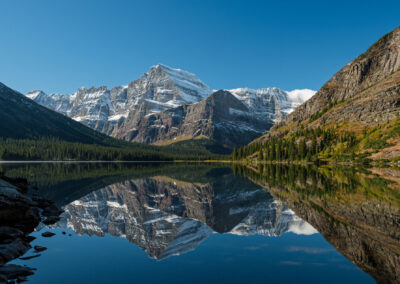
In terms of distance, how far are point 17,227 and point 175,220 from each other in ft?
50.0

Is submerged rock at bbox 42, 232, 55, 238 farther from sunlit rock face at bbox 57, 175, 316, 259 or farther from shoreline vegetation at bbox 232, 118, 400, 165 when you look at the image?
shoreline vegetation at bbox 232, 118, 400, 165

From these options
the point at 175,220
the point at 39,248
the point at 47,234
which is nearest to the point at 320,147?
the point at 175,220

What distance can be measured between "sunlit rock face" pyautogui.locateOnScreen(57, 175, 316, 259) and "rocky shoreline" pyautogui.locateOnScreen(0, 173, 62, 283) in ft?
7.76

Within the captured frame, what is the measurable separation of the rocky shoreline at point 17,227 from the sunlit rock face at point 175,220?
2365 millimetres

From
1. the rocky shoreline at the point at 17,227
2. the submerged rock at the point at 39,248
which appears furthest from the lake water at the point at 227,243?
the rocky shoreline at the point at 17,227

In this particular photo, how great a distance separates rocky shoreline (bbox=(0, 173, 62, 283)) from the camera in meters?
14.3

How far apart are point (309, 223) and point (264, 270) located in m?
11.9

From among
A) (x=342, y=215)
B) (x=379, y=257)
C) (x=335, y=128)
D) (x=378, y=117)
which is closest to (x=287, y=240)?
(x=379, y=257)

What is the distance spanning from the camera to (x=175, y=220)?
29.2 meters

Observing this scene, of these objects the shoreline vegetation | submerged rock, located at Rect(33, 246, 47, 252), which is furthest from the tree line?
submerged rock, located at Rect(33, 246, 47, 252)

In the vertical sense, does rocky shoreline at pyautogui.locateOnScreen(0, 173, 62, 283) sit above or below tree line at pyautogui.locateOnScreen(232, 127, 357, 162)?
below

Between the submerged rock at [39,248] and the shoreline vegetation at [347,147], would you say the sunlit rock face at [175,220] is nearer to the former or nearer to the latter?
the submerged rock at [39,248]

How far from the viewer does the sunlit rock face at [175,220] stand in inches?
893

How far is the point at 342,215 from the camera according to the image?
2636 centimetres
